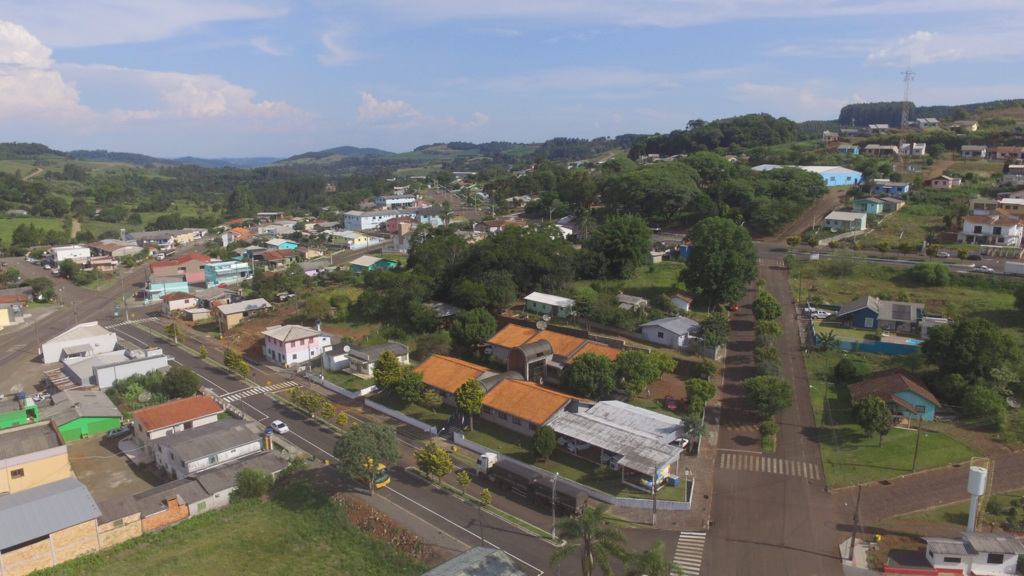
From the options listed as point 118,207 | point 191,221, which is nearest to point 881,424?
point 191,221

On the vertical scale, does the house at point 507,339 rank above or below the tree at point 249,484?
above

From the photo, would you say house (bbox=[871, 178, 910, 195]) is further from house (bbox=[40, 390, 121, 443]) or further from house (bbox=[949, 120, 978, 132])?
house (bbox=[40, 390, 121, 443])

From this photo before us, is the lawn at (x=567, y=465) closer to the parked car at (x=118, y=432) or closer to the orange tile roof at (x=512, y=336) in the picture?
the orange tile roof at (x=512, y=336)

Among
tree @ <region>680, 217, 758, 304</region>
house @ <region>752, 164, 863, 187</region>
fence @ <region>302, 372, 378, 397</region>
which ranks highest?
house @ <region>752, 164, 863, 187</region>

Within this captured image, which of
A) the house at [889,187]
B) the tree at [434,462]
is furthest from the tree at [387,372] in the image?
the house at [889,187]

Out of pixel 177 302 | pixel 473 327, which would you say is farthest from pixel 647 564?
pixel 177 302

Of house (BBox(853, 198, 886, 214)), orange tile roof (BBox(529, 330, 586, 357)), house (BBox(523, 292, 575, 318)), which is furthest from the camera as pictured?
house (BBox(853, 198, 886, 214))

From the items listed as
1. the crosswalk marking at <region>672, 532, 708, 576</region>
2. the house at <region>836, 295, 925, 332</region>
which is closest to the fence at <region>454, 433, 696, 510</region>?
the crosswalk marking at <region>672, 532, 708, 576</region>
